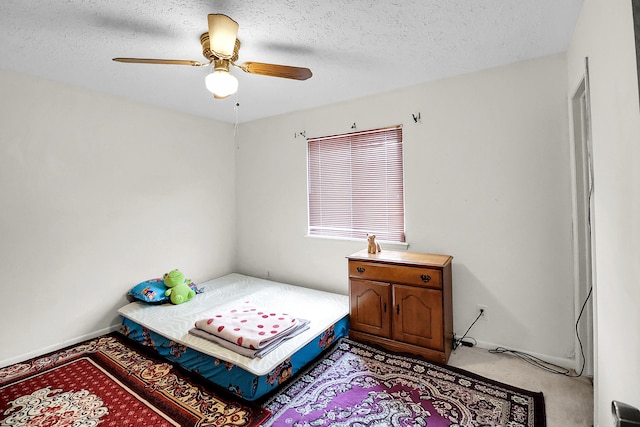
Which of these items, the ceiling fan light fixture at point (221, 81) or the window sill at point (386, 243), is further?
the window sill at point (386, 243)

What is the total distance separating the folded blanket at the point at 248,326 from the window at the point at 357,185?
1.36 metres

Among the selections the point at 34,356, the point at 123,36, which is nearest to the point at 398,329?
the point at 123,36

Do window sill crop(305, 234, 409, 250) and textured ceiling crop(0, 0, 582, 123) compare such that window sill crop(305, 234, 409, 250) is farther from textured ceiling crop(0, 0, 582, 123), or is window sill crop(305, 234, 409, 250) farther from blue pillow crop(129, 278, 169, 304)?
blue pillow crop(129, 278, 169, 304)

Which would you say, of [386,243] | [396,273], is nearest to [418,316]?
[396,273]

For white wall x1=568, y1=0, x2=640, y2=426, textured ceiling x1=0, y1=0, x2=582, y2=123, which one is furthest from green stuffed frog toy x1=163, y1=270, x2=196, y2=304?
white wall x1=568, y1=0, x2=640, y2=426

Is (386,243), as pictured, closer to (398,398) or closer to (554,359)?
(398,398)

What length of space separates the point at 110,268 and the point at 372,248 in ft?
9.04

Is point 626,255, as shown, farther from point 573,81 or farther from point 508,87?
point 508,87

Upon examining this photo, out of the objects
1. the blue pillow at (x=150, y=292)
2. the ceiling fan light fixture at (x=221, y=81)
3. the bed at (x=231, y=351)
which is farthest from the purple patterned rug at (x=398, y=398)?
the ceiling fan light fixture at (x=221, y=81)

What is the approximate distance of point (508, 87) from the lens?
8.22 feet

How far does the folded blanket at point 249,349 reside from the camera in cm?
212

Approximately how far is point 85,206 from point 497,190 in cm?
390

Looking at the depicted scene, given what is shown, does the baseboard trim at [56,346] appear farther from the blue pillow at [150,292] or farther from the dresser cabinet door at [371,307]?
the dresser cabinet door at [371,307]

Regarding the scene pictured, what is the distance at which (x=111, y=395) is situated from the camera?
2.09 metres
